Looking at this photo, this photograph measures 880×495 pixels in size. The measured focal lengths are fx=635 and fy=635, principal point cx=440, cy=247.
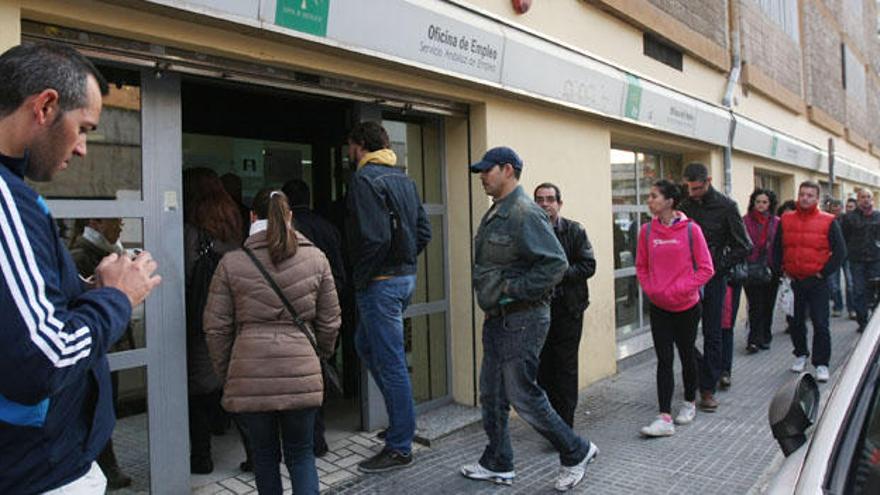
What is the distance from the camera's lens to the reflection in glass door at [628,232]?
7.88 meters

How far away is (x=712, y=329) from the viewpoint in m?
5.44

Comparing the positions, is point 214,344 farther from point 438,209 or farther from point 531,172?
point 531,172

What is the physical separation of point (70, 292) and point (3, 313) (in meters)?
0.24

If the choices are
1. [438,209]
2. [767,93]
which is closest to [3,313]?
[438,209]

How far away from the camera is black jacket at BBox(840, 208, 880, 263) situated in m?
8.76

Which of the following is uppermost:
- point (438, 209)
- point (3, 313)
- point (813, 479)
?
point (438, 209)

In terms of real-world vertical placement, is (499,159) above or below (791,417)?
above

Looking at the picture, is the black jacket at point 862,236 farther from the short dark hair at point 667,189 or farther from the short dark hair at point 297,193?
the short dark hair at point 297,193

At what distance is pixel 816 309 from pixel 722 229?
162 centimetres

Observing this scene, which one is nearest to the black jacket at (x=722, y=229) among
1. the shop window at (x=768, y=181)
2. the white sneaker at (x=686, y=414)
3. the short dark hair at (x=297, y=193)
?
the white sneaker at (x=686, y=414)

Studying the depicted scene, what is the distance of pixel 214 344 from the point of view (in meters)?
3.04

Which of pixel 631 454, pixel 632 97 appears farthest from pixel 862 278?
pixel 631 454

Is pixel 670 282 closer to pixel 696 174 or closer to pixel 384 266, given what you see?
pixel 696 174

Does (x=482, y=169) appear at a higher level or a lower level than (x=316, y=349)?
higher
